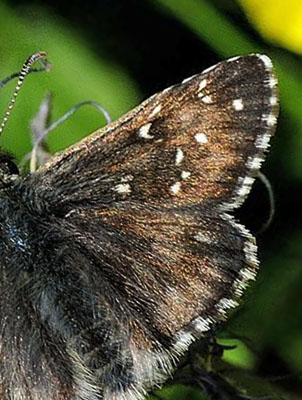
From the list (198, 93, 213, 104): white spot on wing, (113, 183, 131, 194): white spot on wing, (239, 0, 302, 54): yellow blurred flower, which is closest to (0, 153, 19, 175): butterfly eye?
(113, 183, 131, 194): white spot on wing

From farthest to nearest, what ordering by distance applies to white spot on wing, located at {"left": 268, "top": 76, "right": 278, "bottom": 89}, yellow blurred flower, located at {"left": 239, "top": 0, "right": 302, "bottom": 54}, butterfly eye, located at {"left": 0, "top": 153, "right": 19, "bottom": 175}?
yellow blurred flower, located at {"left": 239, "top": 0, "right": 302, "bottom": 54}
butterfly eye, located at {"left": 0, "top": 153, "right": 19, "bottom": 175}
white spot on wing, located at {"left": 268, "top": 76, "right": 278, "bottom": 89}

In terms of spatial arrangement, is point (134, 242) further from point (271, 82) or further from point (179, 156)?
point (271, 82)

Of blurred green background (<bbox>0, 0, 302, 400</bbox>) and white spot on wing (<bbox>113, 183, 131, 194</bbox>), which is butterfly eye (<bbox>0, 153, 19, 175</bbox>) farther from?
blurred green background (<bbox>0, 0, 302, 400</bbox>)

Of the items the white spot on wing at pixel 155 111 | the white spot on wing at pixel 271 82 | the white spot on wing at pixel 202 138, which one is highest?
the white spot on wing at pixel 271 82

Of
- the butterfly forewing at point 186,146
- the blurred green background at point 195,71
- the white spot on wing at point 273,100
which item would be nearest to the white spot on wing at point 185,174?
the butterfly forewing at point 186,146

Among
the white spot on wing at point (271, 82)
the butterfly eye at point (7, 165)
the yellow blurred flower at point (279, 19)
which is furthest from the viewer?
the yellow blurred flower at point (279, 19)

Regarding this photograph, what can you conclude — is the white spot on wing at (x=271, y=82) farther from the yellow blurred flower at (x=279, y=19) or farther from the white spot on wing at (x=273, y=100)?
the yellow blurred flower at (x=279, y=19)

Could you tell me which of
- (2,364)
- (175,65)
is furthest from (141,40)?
(2,364)
